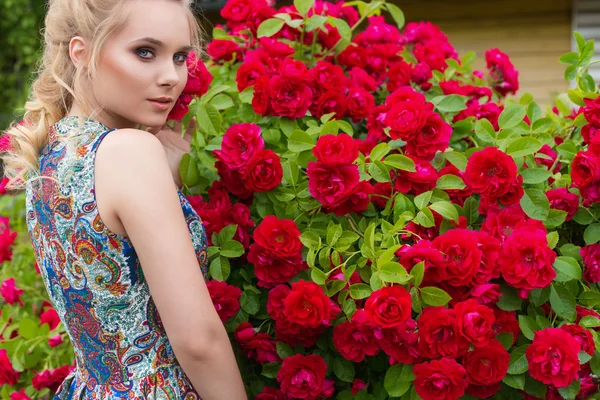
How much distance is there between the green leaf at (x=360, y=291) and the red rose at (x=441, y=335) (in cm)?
14

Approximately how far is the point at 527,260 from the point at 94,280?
34.3 inches

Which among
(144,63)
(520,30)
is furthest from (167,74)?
(520,30)

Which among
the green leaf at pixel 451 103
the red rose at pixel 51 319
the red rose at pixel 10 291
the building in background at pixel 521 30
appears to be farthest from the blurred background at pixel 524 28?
the green leaf at pixel 451 103

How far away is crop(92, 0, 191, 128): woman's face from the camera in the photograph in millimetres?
1325

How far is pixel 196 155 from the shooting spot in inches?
73.5

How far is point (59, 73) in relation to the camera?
58.0 inches

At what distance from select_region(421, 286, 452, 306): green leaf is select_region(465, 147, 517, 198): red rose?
0.27m

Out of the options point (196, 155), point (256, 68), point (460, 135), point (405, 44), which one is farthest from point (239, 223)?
point (405, 44)

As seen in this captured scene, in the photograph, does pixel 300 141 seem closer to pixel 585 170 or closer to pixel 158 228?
pixel 158 228

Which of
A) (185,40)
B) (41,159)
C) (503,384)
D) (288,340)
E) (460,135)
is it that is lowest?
(503,384)

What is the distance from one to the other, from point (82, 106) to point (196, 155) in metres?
0.49

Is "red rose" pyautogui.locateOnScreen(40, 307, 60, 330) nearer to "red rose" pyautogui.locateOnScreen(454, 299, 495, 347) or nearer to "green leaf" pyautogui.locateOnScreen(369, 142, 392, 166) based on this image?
"green leaf" pyautogui.locateOnScreen(369, 142, 392, 166)

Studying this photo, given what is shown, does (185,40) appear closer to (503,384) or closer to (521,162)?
(521,162)

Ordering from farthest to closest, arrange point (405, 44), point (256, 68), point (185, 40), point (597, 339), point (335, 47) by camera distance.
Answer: point (405, 44), point (335, 47), point (256, 68), point (597, 339), point (185, 40)
